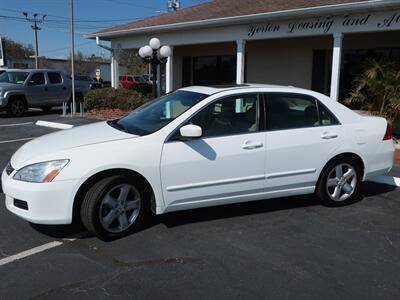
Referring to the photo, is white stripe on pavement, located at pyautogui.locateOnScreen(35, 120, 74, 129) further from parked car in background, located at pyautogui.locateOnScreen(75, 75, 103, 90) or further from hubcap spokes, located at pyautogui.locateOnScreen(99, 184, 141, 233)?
hubcap spokes, located at pyautogui.locateOnScreen(99, 184, 141, 233)

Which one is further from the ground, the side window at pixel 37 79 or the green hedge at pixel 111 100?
the side window at pixel 37 79

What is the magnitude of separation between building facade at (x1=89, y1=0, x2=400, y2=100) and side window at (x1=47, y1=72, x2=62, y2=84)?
2896mm

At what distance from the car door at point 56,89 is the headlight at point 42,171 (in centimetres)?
1345

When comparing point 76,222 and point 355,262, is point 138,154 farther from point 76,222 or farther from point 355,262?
point 355,262

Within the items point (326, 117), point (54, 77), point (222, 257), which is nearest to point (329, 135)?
point (326, 117)

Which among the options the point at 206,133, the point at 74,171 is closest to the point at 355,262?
the point at 206,133

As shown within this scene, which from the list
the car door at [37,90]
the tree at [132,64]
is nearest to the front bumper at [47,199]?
the car door at [37,90]

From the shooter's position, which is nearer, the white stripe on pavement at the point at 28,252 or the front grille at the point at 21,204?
the white stripe on pavement at the point at 28,252

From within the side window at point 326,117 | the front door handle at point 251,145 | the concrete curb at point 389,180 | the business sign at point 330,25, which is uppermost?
the business sign at point 330,25

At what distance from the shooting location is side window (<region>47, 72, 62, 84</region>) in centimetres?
1698

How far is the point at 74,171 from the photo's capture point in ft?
13.4

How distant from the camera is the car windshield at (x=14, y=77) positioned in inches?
632

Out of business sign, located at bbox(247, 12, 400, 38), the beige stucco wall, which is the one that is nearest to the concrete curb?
business sign, located at bbox(247, 12, 400, 38)

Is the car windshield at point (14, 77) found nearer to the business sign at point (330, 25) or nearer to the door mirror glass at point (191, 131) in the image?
the business sign at point (330, 25)
